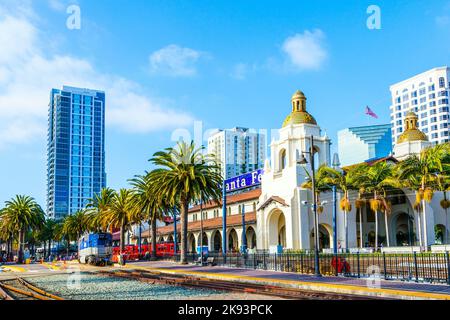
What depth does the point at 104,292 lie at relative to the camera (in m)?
23.7

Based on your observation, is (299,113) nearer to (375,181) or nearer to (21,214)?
(375,181)

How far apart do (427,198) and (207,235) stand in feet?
123

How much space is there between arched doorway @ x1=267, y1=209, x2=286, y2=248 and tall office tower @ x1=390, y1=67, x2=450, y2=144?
104 m

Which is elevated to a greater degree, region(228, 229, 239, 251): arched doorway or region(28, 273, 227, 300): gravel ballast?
region(228, 229, 239, 251): arched doorway

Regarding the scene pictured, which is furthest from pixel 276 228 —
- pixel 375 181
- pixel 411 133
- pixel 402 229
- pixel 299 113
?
pixel 411 133

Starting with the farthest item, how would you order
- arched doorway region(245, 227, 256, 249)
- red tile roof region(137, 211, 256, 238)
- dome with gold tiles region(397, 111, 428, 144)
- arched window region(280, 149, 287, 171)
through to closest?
arched doorway region(245, 227, 256, 249)
dome with gold tiles region(397, 111, 428, 144)
red tile roof region(137, 211, 256, 238)
arched window region(280, 149, 287, 171)

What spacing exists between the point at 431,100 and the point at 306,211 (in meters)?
123

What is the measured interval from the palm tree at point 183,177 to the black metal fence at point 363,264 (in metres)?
7.44

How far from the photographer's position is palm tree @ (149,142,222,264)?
49656mm

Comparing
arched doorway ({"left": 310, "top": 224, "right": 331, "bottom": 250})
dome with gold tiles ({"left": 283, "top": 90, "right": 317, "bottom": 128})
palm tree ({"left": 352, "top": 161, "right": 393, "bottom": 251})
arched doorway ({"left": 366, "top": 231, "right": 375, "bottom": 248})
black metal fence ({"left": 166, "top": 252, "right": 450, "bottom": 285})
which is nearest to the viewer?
black metal fence ({"left": 166, "top": 252, "right": 450, "bottom": 285})

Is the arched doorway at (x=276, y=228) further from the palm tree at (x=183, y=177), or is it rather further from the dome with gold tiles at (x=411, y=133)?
the dome with gold tiles at (x=411, y=133)

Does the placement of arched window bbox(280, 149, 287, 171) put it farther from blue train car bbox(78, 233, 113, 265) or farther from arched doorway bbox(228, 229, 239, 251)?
blue train car bbox(78, 233, 113, 265)

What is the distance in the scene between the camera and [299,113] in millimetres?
66250

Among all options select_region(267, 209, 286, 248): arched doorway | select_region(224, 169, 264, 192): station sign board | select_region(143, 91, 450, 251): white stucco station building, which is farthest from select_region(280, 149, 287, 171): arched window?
select_region(224, 169, 264, 192): station sign board
